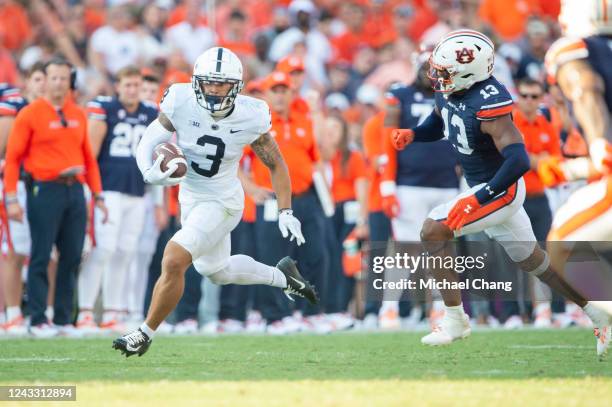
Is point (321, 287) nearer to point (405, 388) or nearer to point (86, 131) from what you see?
point (86, 131)

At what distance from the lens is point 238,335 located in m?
9.84

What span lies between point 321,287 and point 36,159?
2.69m

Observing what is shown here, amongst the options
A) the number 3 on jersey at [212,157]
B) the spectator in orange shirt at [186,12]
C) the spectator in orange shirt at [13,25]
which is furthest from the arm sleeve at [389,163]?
the spectator in orange shirt at [13,25]

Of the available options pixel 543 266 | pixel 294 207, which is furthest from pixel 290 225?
pixel 294 207

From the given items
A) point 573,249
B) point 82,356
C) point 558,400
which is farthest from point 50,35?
point 558,400

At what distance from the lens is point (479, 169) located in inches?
305

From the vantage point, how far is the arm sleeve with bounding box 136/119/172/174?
7.26m

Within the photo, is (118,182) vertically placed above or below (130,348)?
above

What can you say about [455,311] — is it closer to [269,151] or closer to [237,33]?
[269,151]

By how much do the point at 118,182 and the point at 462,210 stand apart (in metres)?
4.25

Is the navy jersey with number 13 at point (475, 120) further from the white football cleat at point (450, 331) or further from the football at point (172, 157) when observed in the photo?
the football at point (172, 157)

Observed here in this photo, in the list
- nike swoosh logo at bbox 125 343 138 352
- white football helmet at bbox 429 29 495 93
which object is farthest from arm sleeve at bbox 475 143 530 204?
nike swoosh logo at bbox 125 343 138 352

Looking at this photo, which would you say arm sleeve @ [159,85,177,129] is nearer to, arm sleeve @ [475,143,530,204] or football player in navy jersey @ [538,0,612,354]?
arm sleeve @ [475,143,530,204]

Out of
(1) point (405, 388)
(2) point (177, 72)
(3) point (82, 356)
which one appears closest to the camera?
(1) point (405, 388)
